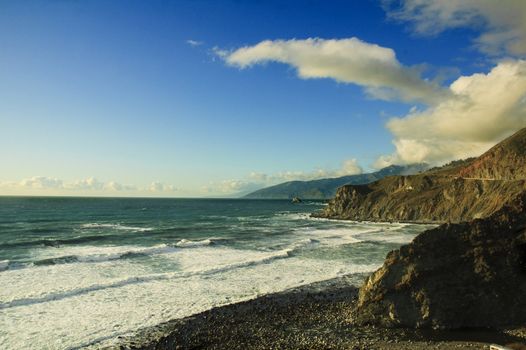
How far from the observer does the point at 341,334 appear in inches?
704

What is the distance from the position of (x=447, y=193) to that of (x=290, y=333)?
86.2 metres

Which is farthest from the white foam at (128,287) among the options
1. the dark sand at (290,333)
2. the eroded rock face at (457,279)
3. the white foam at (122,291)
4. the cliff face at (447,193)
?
the cliff face at (447,193)

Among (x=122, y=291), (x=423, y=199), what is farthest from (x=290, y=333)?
(x=423, y=199)

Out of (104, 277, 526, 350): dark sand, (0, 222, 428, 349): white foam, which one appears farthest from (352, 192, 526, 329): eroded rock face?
(0, 222, 428, 349): white foam

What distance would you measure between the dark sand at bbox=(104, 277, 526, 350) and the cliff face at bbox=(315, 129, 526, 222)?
67.3 meters

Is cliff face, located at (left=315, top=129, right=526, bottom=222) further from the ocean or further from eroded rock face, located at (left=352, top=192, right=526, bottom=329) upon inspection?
eroded rock face, located at (left=352, top=192, right=526, bottom=329)

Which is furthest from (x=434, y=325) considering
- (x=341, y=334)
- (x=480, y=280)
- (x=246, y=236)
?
(x=246, y=236)

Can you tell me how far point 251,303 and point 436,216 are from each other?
254 feet

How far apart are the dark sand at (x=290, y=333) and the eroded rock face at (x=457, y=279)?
0.71 m

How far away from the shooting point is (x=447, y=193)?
307ft

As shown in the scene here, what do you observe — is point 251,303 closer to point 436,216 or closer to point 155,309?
point 155,309

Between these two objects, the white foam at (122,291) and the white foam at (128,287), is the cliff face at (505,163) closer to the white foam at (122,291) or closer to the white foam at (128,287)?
the white foam at (128,287)

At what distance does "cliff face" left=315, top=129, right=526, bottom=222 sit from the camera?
84.3 metres

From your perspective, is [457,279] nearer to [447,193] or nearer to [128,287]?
[128,287]
